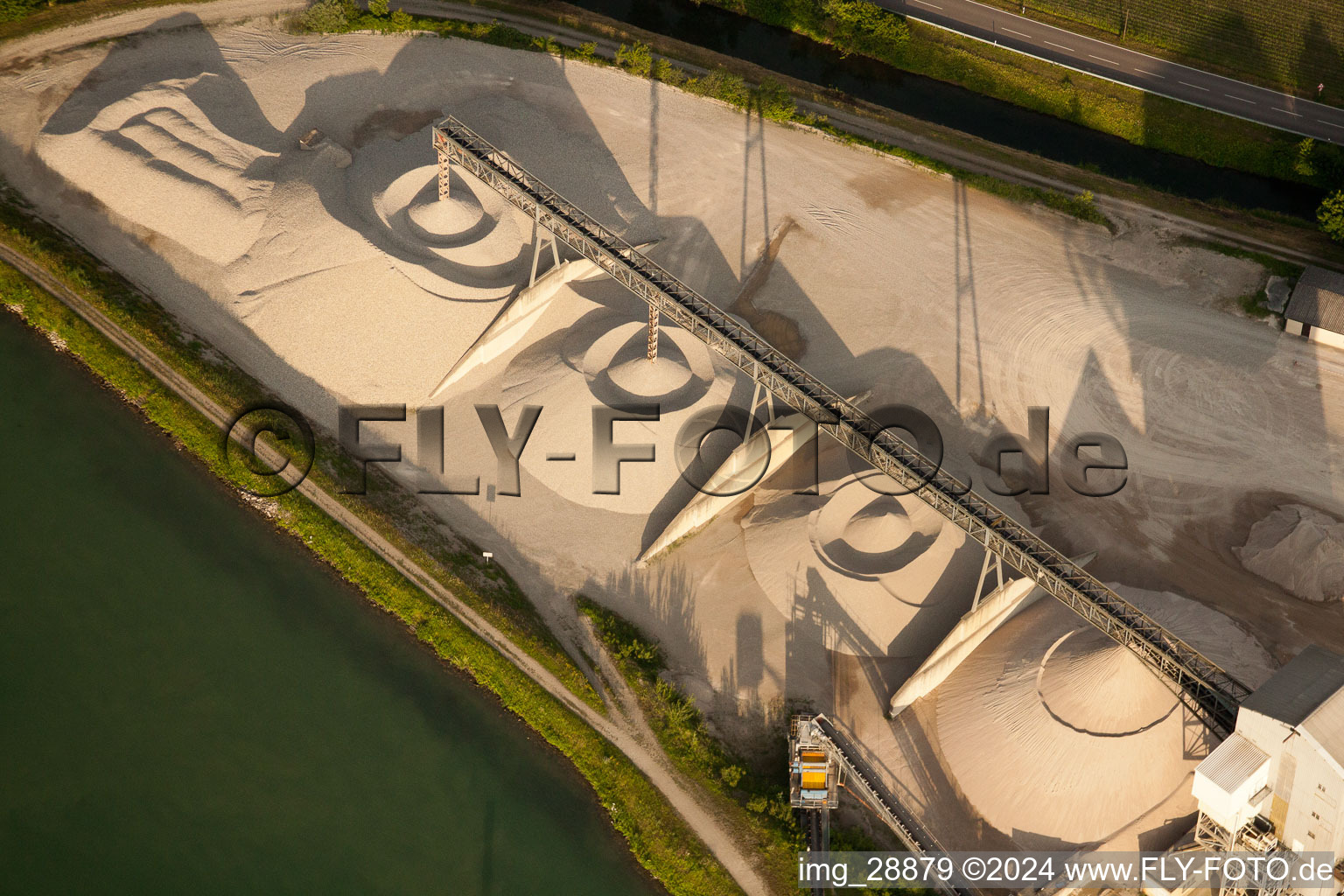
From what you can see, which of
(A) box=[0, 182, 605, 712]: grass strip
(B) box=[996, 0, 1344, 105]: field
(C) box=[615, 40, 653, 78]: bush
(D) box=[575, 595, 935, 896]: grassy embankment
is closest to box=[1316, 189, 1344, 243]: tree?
(B) box=[996, 0, 1344, 105]: field

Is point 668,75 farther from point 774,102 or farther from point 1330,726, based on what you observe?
point 1330,726

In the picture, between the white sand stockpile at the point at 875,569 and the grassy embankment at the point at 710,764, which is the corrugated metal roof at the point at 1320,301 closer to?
the white sand stockpile at the point at 875,569

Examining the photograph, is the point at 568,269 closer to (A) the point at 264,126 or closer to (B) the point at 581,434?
(B) the point at 581,434

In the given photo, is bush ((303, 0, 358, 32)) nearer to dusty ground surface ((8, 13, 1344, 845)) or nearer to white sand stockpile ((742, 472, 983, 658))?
dusty ground surface ((8, 13, 1344, 845))

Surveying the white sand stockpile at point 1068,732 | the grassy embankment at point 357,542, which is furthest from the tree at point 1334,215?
the grassy embankment at point 357,542

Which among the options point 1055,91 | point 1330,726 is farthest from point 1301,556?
point 1055,91

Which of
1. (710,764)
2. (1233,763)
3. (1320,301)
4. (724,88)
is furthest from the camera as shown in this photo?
(724,88)
